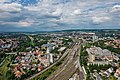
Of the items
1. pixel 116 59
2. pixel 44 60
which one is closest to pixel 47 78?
pixel 44 60

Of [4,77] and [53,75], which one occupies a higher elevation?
[4,77]

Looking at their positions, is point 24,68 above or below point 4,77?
below

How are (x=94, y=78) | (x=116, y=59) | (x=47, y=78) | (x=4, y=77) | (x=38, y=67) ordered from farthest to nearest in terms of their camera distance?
(x=116, y=59) → (x=38, y=67) → (x=47, y=78) → (x=94, y=78) → (x=4, y=77)

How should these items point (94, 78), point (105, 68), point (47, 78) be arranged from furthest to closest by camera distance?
1. point (105, 68)
2. point (47, 78)
3. point (94, 78)

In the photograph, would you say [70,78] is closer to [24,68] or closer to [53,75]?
[53,75]

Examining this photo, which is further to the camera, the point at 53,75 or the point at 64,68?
the point at 64,68

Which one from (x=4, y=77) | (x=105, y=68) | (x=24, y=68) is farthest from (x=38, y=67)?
(x=4, y=77)

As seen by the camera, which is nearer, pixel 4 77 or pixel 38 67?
pixel 4 77

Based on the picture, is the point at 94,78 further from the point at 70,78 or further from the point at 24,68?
the point at 24,68

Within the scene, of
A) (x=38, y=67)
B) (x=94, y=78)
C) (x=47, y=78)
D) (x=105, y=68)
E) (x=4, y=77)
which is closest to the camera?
(x=4, y=77)
